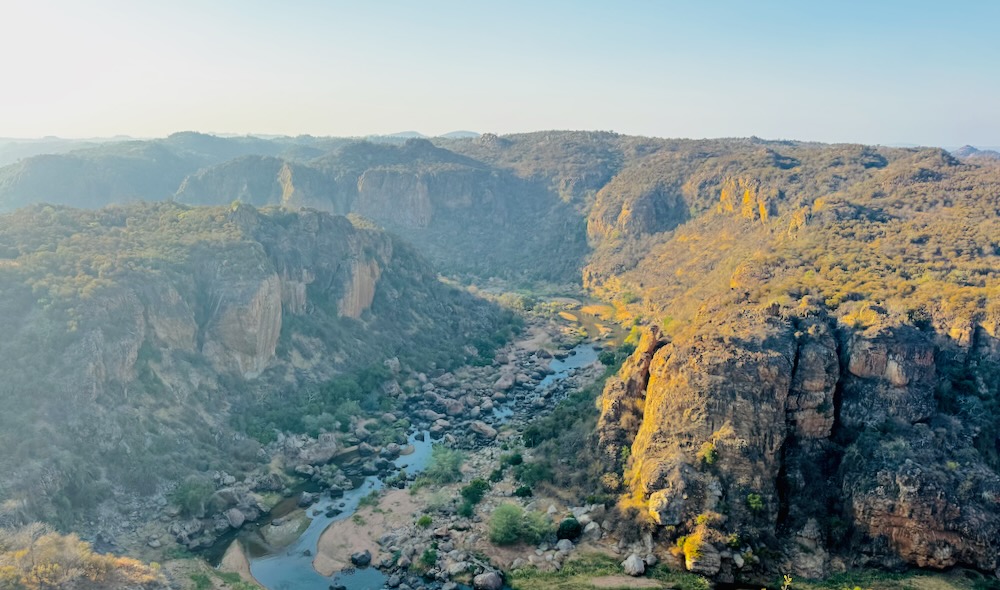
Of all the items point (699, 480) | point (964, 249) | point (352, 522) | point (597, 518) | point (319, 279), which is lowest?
point (352, 522)

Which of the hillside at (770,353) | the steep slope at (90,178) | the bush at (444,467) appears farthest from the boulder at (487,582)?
the steep slope at (90,178)

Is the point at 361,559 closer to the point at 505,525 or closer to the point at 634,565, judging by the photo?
the point at 505,525

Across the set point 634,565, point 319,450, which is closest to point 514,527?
point 634,565

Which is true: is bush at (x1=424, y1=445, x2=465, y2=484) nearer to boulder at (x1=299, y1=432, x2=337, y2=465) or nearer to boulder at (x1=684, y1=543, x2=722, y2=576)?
boulder at (x1=299, y1=432, x2=337, y2=465)

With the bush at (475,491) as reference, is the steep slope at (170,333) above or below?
above

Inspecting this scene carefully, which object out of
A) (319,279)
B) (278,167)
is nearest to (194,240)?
(319,279)

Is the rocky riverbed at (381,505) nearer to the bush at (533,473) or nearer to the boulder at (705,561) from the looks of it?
the bush at (533,473)

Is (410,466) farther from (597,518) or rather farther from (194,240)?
(194,240)

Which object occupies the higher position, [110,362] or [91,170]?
[91,170]
